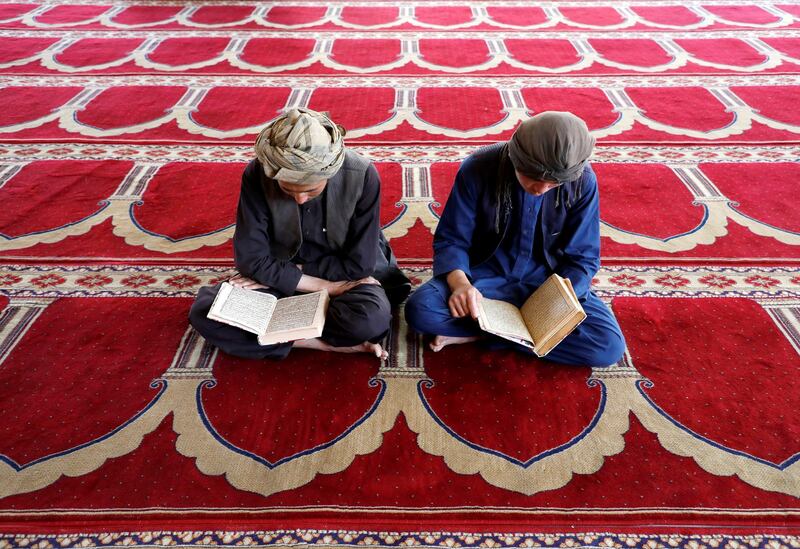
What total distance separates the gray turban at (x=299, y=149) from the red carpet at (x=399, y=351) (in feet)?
1.90

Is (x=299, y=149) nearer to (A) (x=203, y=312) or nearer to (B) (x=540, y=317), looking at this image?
(A) (x=203, y=312)

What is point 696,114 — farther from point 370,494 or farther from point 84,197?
point 84,197

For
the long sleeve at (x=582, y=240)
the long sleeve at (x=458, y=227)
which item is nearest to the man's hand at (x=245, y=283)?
the long sleeve at (x=458, y=227)

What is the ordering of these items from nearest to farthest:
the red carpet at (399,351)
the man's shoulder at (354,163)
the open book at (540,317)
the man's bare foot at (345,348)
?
the red carpet at (399,351) < the open book at (540,317) < the man's shoulder at (354,163) < the man's bare foot at (345,348)

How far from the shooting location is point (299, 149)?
1.33 metres

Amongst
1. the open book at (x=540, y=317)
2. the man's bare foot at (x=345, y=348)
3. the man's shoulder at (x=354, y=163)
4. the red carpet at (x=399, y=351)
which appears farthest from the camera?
the man's bare foot at (x=345, y=348)

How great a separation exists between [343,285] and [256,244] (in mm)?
278

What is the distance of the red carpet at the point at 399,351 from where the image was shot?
1.32 metres

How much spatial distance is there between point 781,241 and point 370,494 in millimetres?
1813

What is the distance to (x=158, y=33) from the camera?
164 inches

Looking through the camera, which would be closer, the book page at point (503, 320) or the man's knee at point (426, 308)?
the book page at point (503, 320)

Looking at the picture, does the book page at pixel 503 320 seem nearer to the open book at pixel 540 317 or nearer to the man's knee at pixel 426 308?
the open book at pixel 540 317

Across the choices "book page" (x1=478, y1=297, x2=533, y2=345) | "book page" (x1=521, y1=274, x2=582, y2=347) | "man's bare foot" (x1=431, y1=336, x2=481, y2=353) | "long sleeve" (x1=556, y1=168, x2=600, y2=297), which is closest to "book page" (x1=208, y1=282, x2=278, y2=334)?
"man's bare foot" (x1=431, y1=336, x2=481, y2=353)

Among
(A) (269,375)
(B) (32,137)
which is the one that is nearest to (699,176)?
(A) (269,375)
